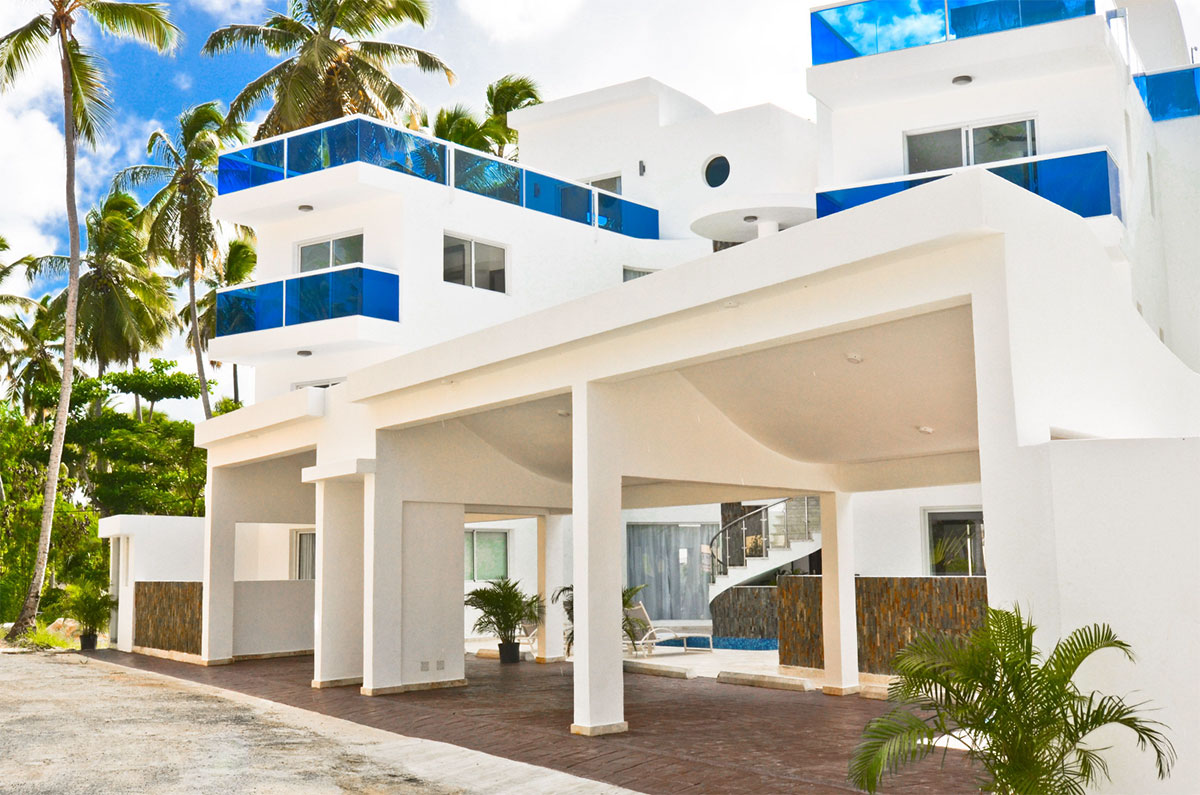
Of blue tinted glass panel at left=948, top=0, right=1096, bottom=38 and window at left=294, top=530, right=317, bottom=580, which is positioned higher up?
blue tinted glass panel at left=948, top=0, right=1096, bottom=38

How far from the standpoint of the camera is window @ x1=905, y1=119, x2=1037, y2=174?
55.5 ft

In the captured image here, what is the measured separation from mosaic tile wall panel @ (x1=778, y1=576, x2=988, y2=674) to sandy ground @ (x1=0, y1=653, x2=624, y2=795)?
6752 mm

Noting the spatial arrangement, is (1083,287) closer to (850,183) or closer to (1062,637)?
(1062,637)

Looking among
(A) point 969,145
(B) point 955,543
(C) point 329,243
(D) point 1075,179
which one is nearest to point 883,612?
(B) point 955,543

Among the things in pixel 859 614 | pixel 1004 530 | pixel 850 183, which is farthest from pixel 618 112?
pixel 1004 530

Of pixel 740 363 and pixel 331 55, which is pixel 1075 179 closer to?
pixel 740 363

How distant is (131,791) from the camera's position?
27.3ft

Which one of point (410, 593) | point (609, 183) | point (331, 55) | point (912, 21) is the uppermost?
point (331, 55)

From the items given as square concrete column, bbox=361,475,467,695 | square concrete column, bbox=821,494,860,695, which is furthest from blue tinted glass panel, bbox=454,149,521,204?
square concrete column, bbox=821,494,860,695

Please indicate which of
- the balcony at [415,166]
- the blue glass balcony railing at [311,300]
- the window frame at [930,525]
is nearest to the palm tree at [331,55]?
the balcony at [415,166]

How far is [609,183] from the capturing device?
2597 cm

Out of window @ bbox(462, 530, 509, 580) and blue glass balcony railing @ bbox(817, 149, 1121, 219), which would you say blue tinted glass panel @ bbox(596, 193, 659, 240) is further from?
blue glass balcony railing @ bbox(817, 149, 1121, 219)

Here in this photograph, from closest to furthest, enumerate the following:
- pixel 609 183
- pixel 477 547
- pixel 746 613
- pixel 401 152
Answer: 1. pixel 401 152
2. pixel 746 613
3. pixel 477 547
4. pixel 609 183

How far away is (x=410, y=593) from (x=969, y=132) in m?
10.7
